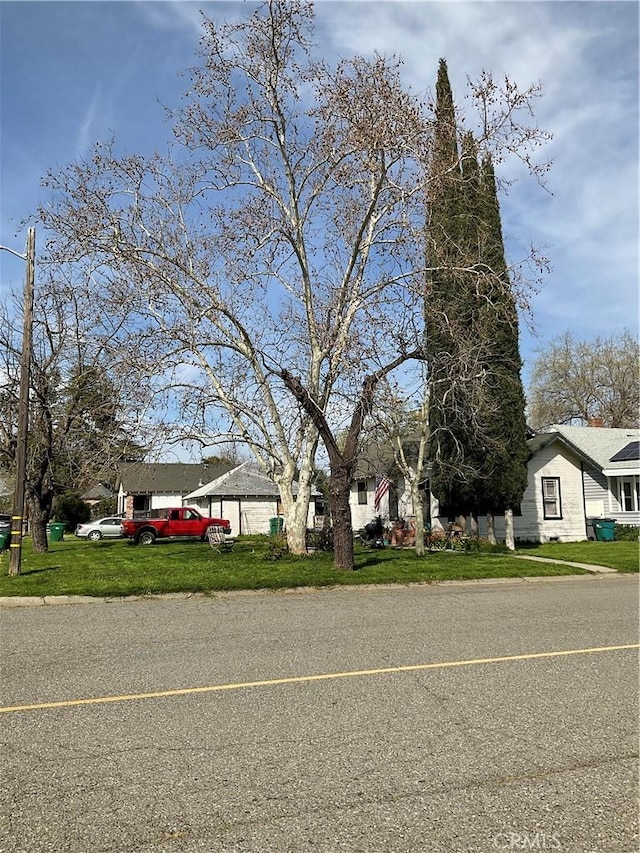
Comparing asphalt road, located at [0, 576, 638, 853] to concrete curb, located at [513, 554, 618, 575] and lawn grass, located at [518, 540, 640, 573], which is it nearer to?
concrete curb, located at [513, 554, 618, 575]

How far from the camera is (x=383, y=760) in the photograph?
15.1ft

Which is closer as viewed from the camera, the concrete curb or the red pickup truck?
the concrete curb

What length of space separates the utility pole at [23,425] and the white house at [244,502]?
23.6 metres

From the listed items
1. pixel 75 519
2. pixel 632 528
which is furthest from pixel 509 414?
pixel 75 519

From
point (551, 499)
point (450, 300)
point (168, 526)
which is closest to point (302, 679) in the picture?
point (450, 300)

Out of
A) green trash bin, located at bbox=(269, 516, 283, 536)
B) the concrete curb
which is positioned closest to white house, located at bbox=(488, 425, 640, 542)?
the concrete curb

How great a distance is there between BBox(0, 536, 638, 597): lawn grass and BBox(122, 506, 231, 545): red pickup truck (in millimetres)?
9965

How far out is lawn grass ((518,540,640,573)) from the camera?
19.4 metres

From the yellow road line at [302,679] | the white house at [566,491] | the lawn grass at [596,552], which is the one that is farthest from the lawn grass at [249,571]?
the yellow road line at [302,679]

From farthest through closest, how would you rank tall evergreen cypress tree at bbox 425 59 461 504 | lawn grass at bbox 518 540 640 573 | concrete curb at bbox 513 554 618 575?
lawn grass at bbox 518 540 640 573 < concrete curb at bbox 513 554 618 575 < tall evergreen cypress tree at bbox 425 59 461 504

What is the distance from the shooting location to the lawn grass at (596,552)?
1938 cm

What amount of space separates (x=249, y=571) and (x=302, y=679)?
1000 centimetres

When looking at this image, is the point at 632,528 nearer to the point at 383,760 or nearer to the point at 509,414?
the point at 509,414

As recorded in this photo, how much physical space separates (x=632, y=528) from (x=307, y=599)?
21.0 meters
